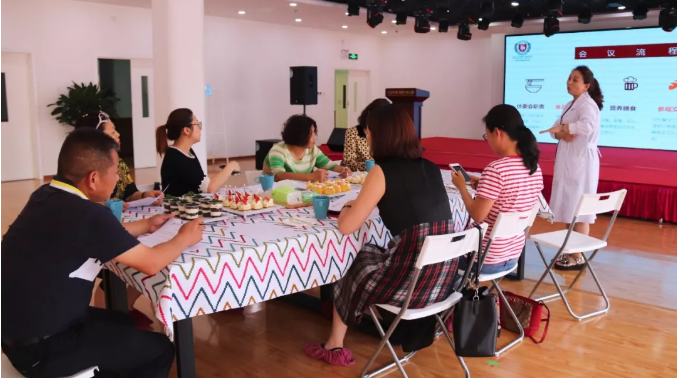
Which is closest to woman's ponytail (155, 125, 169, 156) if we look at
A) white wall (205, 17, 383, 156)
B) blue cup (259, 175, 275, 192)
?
blue cup (259, 175, 275, 192)

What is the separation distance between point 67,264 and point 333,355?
155cm

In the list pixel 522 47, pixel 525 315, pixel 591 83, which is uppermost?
pixel 522 47

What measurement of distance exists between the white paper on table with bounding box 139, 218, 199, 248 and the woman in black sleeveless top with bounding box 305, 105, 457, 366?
2.40 ft

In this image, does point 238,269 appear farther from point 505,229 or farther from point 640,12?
point 640,12

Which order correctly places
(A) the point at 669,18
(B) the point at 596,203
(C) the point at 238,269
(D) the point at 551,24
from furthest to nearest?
1. (D) the point at 551,24
2. (A) the point at 669,18
3. (B) the point at 596,203
4. (C) the point at 238,269

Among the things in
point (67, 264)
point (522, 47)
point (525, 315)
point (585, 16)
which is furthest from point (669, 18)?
point (67, 264)

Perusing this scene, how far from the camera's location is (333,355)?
9.93ft

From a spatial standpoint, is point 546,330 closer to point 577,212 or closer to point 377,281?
point 577,212

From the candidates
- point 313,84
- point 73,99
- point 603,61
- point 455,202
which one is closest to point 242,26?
point 313,84

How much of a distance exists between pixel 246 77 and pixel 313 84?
1.70m

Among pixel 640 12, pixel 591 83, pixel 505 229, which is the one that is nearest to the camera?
pixel 505 229

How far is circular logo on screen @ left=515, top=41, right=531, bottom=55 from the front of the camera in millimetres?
11977

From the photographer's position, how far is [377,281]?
2.66 m

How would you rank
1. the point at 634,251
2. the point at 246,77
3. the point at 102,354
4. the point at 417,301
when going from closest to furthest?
the point at 102,354 < the point at 417,301 < the point at 634,251 < the point at 246,77
